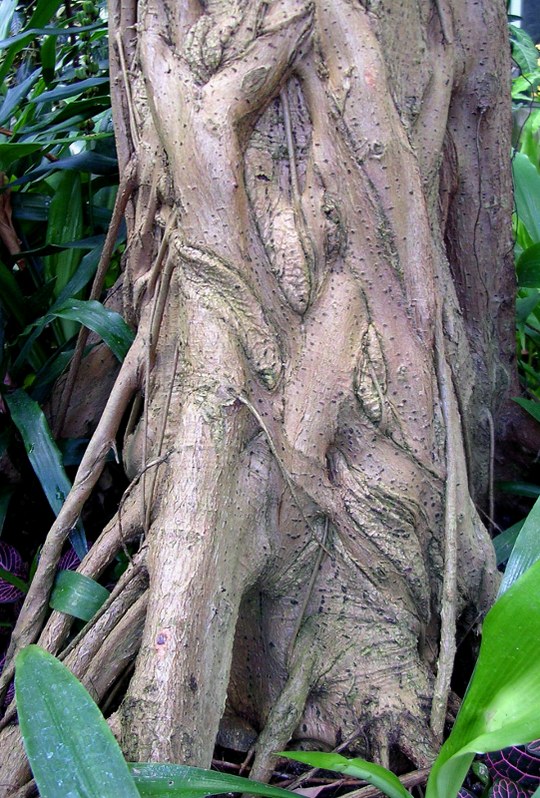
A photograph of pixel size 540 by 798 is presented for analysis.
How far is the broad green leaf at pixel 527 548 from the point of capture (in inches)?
38.0

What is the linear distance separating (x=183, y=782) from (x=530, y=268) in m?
1.45

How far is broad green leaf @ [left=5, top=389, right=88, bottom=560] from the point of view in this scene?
1410 millimetres

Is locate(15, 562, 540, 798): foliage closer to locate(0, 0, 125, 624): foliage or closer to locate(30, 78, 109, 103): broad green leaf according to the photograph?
locate(0, 0, 125, 624): foliage

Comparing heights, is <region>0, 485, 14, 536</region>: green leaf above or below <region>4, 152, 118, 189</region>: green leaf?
below

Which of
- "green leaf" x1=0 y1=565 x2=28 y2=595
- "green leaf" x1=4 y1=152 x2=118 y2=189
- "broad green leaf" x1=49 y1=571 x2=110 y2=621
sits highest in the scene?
"green leaf" x1=4 y1=152 x2=118 y2=189

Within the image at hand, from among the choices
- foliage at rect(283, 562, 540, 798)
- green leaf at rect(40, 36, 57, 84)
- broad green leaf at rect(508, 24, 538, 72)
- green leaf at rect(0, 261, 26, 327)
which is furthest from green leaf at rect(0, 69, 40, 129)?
foliage at rect(283, 562, 540, 798)

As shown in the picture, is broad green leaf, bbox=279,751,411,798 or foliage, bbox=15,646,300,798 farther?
broad green leaf, bbox=279,751,411,798

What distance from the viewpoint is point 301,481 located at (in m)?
1.11

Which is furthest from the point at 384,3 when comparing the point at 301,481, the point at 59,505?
the point at 59,505

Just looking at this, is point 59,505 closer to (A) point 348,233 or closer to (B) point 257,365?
(B) point 257,365

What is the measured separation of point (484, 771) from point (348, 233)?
0.86 m

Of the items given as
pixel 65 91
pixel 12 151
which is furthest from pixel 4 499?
pixel 65 91

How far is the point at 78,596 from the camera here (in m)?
1.20

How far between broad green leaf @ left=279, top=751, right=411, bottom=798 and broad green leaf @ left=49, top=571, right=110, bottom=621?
48 centimetres
